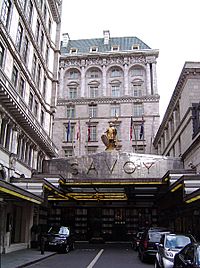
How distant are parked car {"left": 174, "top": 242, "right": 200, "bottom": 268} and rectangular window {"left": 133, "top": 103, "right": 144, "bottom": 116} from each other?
4968 cm

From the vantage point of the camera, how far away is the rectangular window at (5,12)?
2427 cm

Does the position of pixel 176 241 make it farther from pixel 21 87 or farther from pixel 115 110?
pixel 115 110

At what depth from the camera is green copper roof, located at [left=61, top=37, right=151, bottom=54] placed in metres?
67.0

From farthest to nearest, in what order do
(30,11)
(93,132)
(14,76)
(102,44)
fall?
(102,44)
(93,132)
(30,11)
(14,76)

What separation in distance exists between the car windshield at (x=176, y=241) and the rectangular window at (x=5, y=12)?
59.3 ft

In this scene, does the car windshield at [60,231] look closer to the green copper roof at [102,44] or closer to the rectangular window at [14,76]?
the rectangular window at [14,76]

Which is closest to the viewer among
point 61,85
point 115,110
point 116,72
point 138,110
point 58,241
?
point 58,241

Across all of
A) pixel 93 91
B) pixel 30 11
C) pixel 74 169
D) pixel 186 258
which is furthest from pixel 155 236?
pixel 93 91

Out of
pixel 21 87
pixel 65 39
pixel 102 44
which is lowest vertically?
pixel 21 87

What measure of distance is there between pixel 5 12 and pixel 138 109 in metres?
37.3

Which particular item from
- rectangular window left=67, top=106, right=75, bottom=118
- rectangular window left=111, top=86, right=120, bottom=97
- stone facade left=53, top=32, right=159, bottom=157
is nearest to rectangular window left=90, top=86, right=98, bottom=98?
stone facade left=53, top=32, right=159, bottom=157

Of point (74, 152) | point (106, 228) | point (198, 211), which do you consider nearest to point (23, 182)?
point (198, 211)

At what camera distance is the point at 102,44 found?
6938 centimetres

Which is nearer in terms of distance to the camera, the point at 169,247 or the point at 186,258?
the point at 186,258
